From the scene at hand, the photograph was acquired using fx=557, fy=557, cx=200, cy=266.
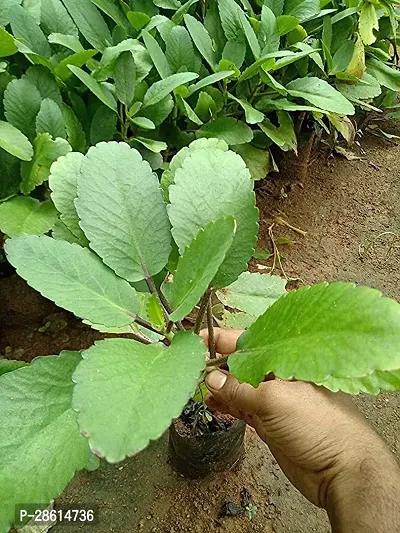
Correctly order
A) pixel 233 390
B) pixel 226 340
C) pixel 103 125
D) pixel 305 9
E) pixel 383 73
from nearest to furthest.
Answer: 1. pixel 233 390
2. pixel 226 340
3. pixel 103 125
4. pixel 305 9
5. pixel 383 73

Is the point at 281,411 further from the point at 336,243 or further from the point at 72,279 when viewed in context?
the point at 336,243

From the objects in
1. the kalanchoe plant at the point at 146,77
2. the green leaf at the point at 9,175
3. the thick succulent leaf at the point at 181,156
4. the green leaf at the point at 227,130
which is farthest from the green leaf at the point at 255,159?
the thick succulent leaf at the point at 181,156

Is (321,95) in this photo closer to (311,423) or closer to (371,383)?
(311,423)

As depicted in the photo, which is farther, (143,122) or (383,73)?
(383,73)

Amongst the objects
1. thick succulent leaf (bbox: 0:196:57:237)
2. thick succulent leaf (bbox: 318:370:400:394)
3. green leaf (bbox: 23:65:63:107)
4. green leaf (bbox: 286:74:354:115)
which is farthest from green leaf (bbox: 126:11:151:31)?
thick succulent leaf (bbox: 318:370:400:394)

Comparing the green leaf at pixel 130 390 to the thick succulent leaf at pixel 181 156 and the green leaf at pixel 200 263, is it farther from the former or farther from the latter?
the thick succulent leaf at pixel 181 156

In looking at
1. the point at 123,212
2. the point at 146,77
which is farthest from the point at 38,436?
the point at 146,77
